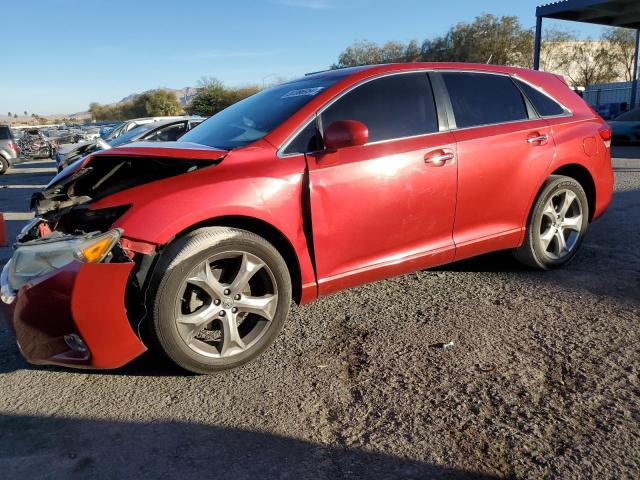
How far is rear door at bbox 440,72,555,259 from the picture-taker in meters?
3.66

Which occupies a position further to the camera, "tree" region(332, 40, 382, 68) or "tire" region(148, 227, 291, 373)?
"tree" region(332, 40, 382, 68)

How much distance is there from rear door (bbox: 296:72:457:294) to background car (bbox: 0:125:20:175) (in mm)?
19073

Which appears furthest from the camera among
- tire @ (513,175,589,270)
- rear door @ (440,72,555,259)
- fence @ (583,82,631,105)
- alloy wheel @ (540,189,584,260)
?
fence @ (583,82,631,105)

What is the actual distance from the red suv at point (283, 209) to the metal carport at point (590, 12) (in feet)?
61.4

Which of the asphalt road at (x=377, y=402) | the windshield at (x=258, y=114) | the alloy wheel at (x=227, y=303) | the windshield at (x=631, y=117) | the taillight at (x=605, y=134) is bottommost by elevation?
the windshield at (x=631, y=117)

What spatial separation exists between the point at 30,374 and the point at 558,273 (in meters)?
3.93

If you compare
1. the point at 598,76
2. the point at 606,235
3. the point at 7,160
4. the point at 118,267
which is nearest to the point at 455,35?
the point at 598,76

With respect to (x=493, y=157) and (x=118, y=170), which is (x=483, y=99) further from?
(x=118, y=170)

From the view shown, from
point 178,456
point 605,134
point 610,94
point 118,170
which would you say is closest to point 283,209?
point 118,170

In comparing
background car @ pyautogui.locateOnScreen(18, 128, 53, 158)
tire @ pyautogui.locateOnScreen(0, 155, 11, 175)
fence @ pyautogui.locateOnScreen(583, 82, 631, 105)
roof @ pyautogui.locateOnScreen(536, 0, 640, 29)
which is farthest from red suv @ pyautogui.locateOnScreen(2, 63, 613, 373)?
fence @ pyautogui.locateOnScreen(583, 82, 631, 105)

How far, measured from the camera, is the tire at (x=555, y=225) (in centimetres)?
411

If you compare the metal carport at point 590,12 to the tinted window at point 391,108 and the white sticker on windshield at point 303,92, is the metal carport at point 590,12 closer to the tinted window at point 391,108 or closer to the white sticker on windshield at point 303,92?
the tinted window at point 391,108

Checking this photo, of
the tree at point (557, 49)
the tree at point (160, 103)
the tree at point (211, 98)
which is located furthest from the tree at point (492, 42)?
the tree at point (160, 103)

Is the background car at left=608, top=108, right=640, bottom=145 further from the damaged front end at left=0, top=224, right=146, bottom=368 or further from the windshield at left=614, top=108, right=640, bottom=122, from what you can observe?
the damaged front end at left=0, top=224, right=146, bottom=368
